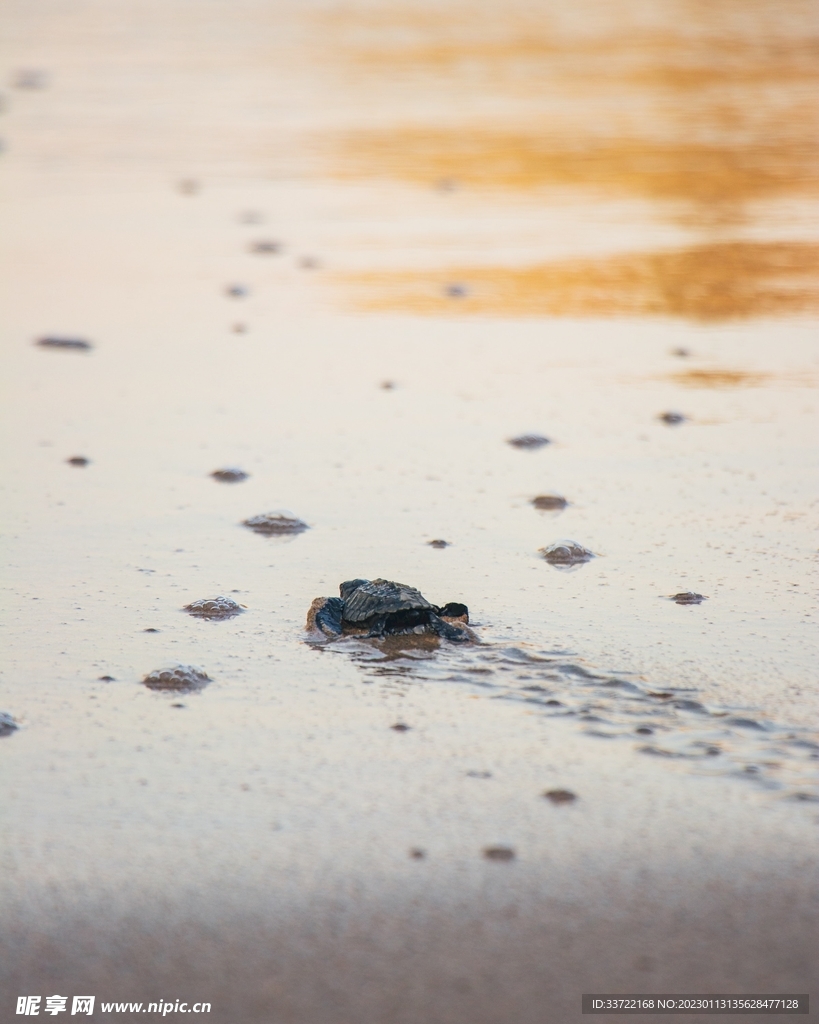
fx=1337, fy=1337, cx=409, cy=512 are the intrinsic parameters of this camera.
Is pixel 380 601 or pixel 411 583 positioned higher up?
pixel 411 583

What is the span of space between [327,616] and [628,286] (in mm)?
4327

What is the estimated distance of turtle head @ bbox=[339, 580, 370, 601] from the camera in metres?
3.54

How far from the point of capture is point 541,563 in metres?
3.98

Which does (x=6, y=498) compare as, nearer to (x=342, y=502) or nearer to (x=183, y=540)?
(x=183, y=540)

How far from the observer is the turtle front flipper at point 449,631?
3.39 metres

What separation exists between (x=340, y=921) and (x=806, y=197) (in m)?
8.21

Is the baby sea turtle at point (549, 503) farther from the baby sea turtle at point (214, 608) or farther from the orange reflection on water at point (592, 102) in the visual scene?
the orange reflection on water at point (592, 102)

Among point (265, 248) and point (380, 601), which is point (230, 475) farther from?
point (265, 248)

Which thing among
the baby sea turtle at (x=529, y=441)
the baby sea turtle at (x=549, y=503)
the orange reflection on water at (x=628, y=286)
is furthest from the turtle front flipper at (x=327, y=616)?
the orange reflection on water at (x=628, y=286)

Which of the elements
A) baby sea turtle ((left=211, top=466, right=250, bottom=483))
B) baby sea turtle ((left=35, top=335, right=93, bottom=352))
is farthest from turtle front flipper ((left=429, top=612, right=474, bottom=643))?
baby sea turtle ((left=35, top=335, right=93, bottom=352))

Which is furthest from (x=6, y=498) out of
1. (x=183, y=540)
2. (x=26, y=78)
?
Result: (x=26, y=78)

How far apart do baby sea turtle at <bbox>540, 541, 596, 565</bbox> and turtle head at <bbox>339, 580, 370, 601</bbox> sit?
69cm

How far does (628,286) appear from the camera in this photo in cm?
729

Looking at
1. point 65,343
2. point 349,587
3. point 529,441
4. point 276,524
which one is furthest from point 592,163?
point 349,587
